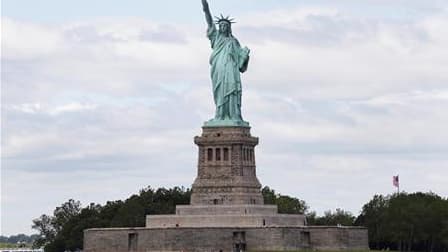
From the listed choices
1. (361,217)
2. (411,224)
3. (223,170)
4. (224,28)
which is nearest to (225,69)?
(224,28)

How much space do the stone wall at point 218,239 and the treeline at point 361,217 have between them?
57.5 ft

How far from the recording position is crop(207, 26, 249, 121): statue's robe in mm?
102750

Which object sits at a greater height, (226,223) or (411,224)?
(411,224)

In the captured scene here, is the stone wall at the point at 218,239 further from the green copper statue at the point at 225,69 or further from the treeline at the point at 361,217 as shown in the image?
the treeline at the point at 361,217

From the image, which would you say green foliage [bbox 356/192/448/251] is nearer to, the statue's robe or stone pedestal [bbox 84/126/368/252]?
stone pedestal [bbox 84/126/368/252]

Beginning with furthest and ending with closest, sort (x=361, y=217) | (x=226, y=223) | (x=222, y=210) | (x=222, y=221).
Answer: (x=361, y=217) → (x=222, y=210) → (x=222, y=221) → (x=226, y=223)

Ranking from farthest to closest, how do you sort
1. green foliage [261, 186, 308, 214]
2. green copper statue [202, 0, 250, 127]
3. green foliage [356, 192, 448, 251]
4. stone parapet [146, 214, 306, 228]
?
green foliage [261, 186, 308, 214], green foliage [356, 192, 448, 251], green copper statue [202, 0, 250, 127], stone parapet [146, 214, 306, 228]

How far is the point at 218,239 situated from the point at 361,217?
37.7 meters

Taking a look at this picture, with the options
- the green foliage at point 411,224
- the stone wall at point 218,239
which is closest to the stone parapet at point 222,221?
the stone wall at point 218,239

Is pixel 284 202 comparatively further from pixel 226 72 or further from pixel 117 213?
pixel 226 72

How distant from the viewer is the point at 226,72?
103 meters

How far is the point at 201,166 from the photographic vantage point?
10144 cm

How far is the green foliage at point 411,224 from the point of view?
4621 inches

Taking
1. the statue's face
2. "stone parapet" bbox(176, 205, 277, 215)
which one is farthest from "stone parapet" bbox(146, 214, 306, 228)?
the statue's face
